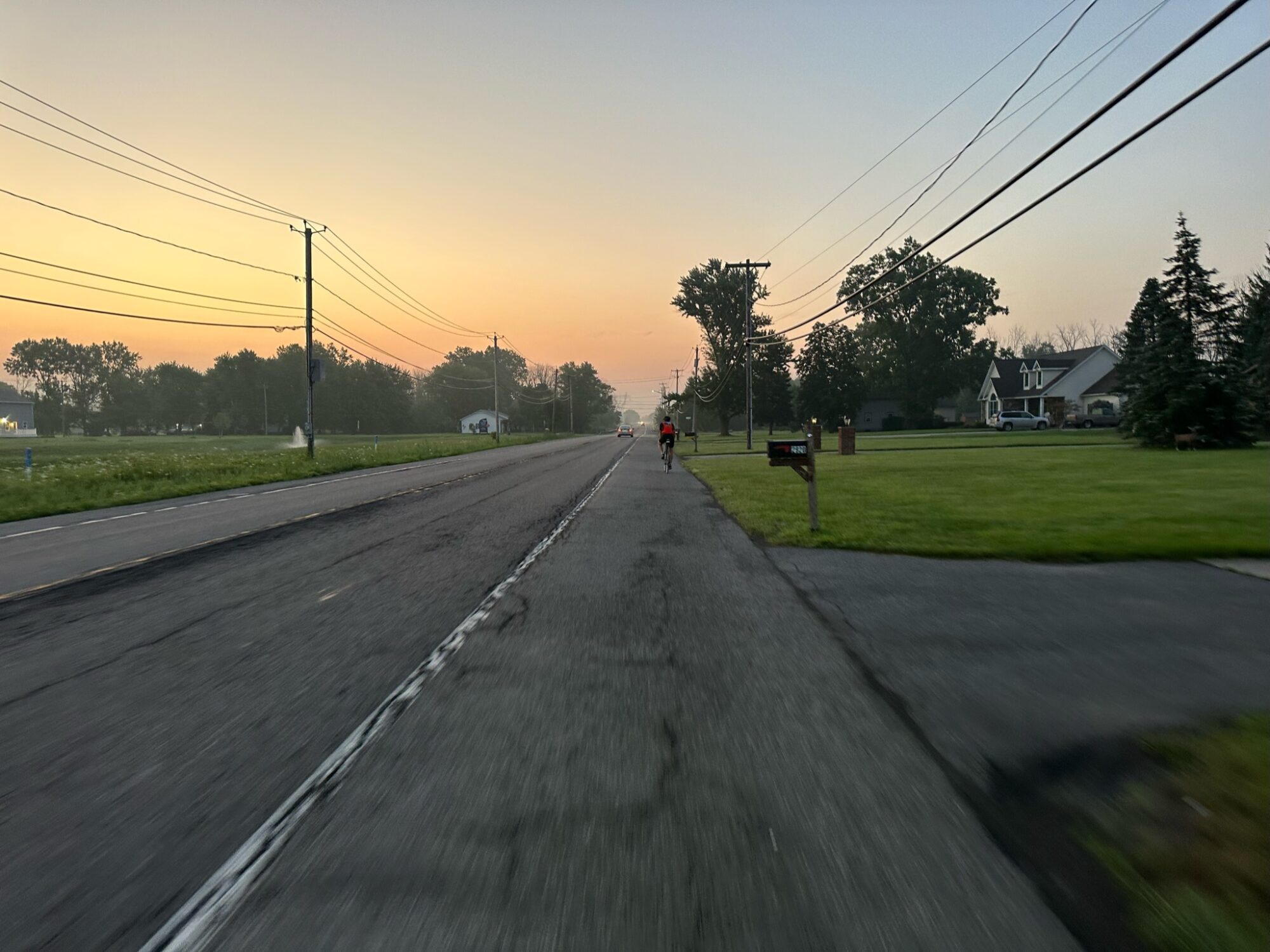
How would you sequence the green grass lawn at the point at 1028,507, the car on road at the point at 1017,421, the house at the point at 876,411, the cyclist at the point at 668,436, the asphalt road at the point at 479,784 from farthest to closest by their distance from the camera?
the house at the point at 876,411 → the car on road at the point at 1017,421 → the cyclist at the point at 668,436 → the green grass lawn at the point at 1028,507 → the asphalt road at the point at 479,784

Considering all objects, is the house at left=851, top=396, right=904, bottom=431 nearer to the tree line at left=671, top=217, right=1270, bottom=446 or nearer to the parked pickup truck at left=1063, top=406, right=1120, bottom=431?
the tree line at left=671, top=217, right=1270, bottom=446

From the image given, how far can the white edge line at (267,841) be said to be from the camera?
250 cm

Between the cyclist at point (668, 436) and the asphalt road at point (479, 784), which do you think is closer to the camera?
the asphalt road at point (479, 784)

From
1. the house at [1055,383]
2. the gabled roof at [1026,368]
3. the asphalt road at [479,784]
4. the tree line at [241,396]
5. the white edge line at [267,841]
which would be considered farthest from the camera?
the tree line at [241,396]

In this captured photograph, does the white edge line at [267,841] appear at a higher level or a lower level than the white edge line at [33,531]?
higher

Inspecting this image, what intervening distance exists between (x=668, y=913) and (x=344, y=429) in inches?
5577

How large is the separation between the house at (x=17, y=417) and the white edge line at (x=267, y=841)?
161m

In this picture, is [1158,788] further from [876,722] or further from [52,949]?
[52,949]

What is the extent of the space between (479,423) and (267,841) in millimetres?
153401

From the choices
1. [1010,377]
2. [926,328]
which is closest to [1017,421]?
[1010,377]

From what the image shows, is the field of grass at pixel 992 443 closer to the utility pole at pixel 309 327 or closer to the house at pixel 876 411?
the utility pole at pixel 309 327

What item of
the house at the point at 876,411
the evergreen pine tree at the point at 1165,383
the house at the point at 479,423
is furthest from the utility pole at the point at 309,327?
the house at the point at 479,423

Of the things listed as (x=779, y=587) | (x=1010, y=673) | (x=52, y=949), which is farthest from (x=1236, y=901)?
(x=779, y=587)

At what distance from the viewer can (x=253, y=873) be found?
2.84 m
